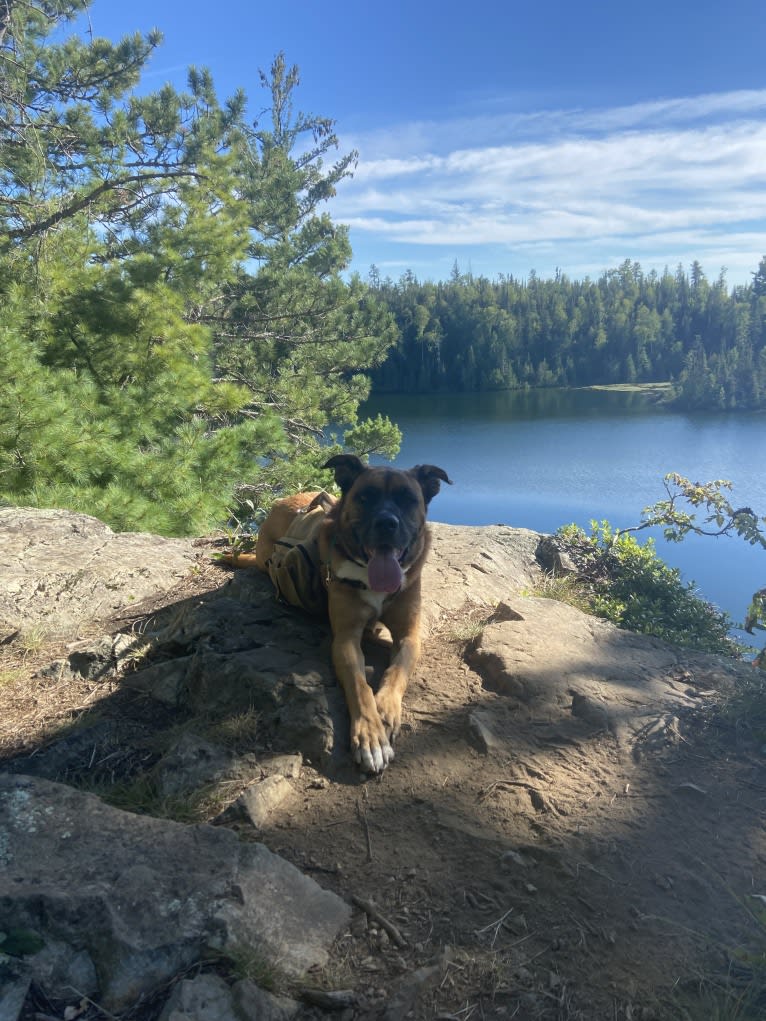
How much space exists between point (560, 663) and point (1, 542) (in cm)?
485

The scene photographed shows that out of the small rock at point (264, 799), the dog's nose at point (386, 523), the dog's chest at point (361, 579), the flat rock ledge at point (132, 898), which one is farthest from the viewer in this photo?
the dog's chest at point (361, 579)

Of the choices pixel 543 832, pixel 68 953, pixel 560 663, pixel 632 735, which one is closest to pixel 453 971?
pixel 543 832

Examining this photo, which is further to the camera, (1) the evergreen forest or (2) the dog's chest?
(1) the evergreen forest

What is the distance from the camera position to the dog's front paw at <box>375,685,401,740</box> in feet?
10.9

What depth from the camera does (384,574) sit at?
378 centimetres

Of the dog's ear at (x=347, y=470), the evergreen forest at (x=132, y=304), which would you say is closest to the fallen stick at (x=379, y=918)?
the dog's ear at (x=347, y=470)

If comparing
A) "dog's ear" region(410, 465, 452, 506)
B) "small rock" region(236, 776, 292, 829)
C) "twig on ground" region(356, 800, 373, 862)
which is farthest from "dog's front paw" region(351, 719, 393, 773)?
"dog's ear" region(410, 465, 452, 506)

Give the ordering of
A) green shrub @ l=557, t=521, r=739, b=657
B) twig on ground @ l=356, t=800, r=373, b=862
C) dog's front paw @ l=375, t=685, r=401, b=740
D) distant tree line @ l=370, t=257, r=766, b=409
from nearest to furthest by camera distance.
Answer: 1. twig on ground @ l=356, t=800, r=373, b=862
2. dog's front paw @ l=375, t=685, r=401, b=740
3. green shrub @ l=557, t=521, r=739, b=657
4. distant tree line @ l=370, t=257, r=766, b=409

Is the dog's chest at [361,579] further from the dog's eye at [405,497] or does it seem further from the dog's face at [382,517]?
the dog's eye at [405,497]

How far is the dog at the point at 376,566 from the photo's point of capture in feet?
11.9

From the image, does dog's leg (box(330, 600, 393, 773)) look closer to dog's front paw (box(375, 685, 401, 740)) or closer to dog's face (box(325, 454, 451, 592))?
dog's front paw (box(375, 685, 401, 740))

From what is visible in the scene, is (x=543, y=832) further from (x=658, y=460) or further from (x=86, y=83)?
(x=658, y=460)

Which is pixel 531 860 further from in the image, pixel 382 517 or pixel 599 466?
pixel 599 466

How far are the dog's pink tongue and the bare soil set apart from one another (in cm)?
64
